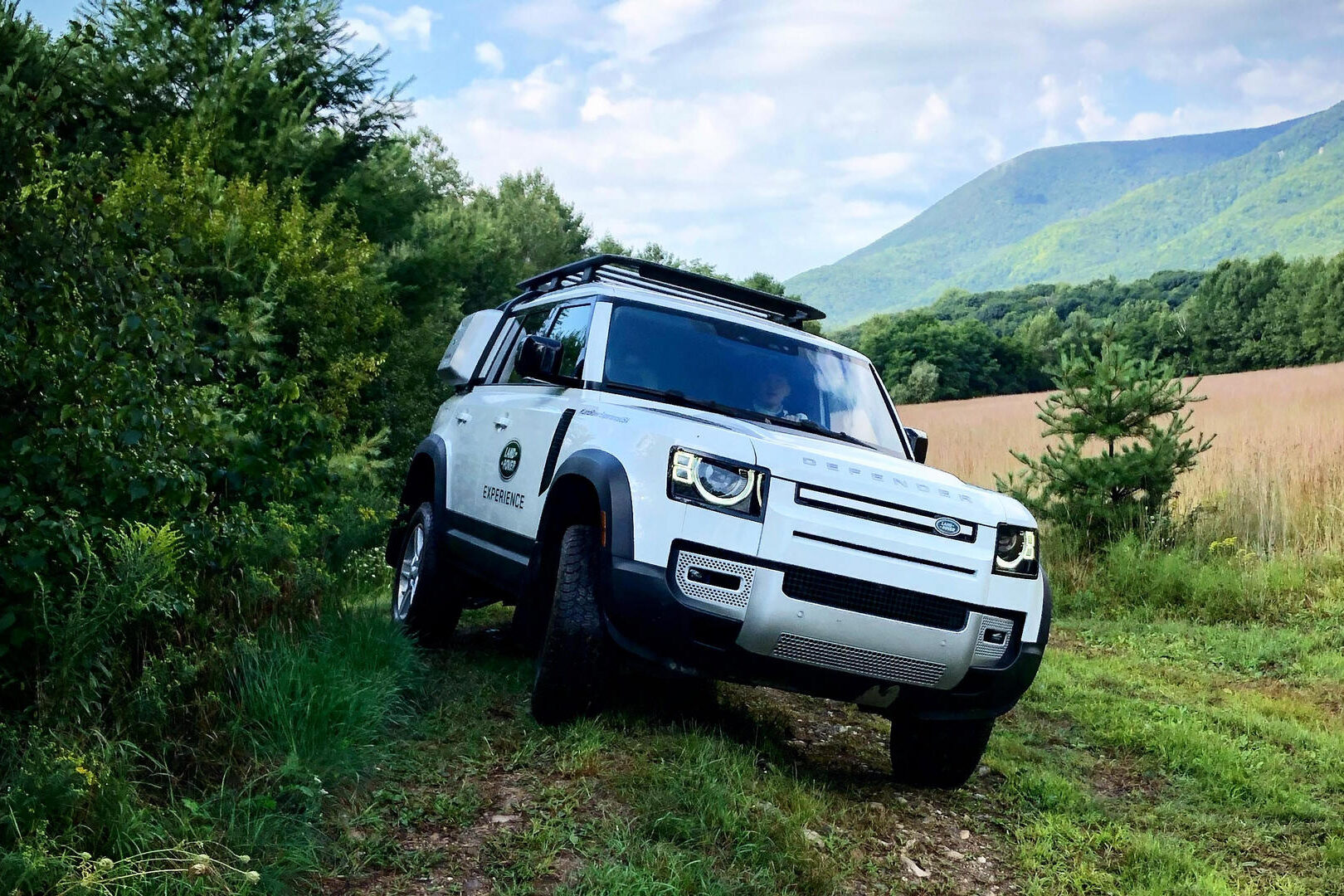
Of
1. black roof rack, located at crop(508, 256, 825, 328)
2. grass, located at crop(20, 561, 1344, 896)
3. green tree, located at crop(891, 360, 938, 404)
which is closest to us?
grass, located at crop(20, 561, 1344, 896)

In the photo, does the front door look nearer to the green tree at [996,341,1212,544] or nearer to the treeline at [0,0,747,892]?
the treeline at [0,0,747,892]

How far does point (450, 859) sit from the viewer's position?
3.61m

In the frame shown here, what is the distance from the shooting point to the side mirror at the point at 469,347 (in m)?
7.27

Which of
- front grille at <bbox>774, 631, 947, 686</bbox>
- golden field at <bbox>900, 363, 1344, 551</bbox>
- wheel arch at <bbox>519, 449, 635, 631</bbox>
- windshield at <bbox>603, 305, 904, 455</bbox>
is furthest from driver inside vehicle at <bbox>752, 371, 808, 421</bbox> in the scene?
golden field at <bbox>900, 363, 1344, 551</bbox>

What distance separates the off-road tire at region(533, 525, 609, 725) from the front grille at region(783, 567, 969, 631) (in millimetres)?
807

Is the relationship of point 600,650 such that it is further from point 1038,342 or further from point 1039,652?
point 1038,342

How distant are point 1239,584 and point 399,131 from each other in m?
16.8

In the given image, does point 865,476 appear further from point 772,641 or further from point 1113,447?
point 1113,447

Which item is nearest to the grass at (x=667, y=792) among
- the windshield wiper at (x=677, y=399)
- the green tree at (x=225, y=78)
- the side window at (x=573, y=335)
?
the windshield wiper at (x=677, y=399)

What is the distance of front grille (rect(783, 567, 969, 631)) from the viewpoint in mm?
4066

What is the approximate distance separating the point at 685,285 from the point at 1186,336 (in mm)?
70486

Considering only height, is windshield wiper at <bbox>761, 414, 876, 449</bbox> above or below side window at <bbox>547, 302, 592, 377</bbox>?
below

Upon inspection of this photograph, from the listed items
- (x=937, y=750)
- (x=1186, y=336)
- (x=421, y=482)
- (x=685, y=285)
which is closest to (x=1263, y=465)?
(x=685, y=285)

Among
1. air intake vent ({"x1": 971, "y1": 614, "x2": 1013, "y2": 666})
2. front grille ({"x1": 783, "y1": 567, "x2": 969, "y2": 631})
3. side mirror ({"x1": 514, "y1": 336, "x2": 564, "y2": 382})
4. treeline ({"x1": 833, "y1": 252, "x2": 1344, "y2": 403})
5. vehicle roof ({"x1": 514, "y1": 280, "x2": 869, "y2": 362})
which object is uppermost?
treeline ({"x1": 833, "y1": 252, "x2": 1344, "y2": 403})
